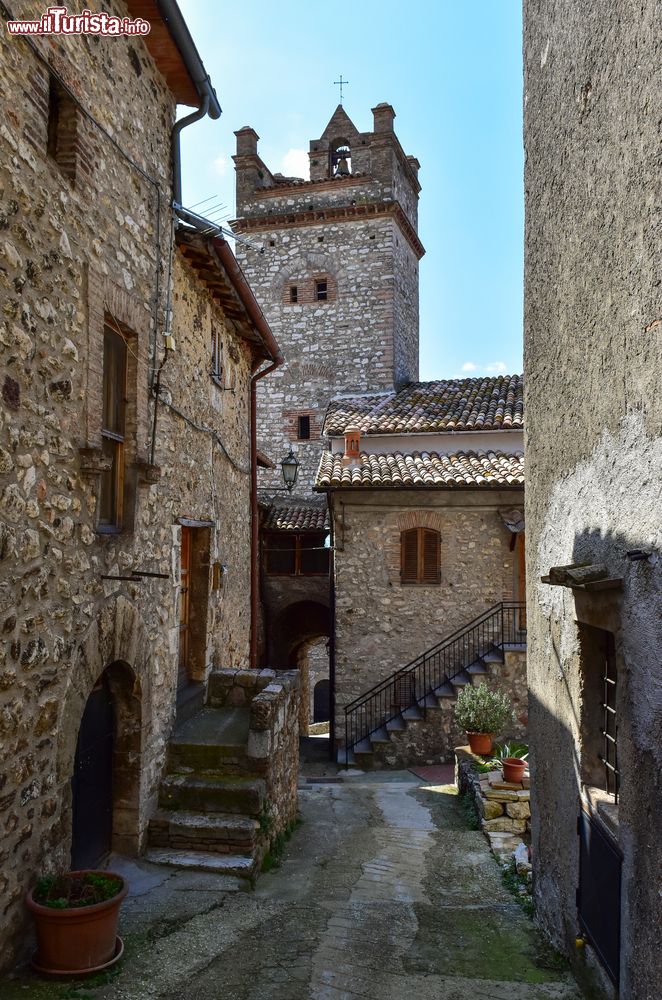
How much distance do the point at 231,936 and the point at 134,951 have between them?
28.5 inches

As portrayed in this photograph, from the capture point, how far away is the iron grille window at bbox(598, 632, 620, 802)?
4422 millimetres

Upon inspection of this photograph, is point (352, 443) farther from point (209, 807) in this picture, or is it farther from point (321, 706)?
point (321, 706)

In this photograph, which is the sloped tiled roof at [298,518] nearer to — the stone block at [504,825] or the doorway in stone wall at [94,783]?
the stone block at [504,825]

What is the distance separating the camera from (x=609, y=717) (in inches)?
177

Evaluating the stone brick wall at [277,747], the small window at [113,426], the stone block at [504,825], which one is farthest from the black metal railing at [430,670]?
the small window at [113,426]

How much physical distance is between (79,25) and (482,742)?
380 inches

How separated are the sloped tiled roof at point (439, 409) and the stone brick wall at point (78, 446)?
822cm

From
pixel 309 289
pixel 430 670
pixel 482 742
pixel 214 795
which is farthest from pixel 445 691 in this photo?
pixel 309 289

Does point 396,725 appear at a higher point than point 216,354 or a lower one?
lower

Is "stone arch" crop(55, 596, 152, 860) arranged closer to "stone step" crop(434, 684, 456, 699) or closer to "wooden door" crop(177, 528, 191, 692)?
"wooden door" crop(177, 528, 191, 692)

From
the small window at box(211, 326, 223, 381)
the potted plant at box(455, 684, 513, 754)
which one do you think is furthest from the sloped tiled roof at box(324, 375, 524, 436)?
the small window at box(211, 326, 223, 381)

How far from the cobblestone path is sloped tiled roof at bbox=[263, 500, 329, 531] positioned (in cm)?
987

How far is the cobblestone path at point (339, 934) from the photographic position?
4453mm

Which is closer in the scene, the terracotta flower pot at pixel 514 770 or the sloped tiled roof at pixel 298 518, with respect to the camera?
the terracotta flower pot at pixel 514 770
